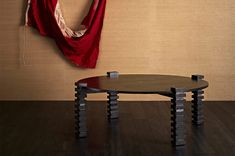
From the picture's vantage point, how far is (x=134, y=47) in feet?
15.7

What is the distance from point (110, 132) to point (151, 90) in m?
0.64

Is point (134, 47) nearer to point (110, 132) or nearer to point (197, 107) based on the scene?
point (197, 107)

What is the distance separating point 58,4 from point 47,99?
1142mm

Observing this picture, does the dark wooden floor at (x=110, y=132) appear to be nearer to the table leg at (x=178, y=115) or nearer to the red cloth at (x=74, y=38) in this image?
the table leg at (x=178, y=115)

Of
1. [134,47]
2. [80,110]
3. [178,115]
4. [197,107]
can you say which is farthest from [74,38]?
[178,115]

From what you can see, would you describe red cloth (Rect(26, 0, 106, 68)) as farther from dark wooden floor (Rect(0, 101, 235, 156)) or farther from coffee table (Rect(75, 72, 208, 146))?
coffee table (Rect(75, 72, 208, 146))

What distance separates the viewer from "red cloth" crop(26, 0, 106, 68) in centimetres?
459

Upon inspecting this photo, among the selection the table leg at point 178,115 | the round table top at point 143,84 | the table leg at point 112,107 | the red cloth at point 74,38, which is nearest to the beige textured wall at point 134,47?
the red cloth at point 74,38

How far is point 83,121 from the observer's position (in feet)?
10.8

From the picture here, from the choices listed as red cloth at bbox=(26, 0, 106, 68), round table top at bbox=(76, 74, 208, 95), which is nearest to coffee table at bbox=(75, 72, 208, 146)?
round table top at bbox=(76, 74, 208, 95)

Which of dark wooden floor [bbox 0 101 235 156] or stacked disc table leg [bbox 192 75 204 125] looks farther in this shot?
stacked disc table leg [bbox 192 75 204 125]

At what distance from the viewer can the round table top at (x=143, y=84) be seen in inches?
120

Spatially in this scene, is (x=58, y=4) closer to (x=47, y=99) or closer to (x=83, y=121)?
(x=47, y=99)

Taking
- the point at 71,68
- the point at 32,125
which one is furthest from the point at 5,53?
the point at 32,125
